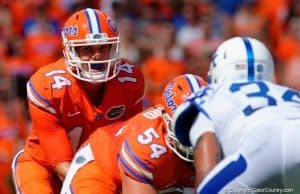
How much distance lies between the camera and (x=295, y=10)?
9.43 m

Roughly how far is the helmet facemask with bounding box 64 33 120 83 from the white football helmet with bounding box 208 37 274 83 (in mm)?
1562

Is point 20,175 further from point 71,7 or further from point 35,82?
point 71,7

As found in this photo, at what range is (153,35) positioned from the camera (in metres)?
10.3

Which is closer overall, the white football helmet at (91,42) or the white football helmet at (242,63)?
the white football helmet at (242,63)

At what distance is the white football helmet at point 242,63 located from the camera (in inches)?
144

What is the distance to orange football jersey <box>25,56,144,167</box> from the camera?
17.1 ft

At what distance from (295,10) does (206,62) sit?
48.3 inches

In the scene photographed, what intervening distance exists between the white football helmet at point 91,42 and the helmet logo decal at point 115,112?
0.19 meters

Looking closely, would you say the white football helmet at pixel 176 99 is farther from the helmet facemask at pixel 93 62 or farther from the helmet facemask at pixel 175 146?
the helmet facemask at pixel 93 62

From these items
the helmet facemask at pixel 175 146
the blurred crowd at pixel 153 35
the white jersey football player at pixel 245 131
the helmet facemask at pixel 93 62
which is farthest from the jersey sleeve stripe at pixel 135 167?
the blurred crowd at pixel 153 35

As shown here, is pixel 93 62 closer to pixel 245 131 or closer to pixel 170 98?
pixel 170 98

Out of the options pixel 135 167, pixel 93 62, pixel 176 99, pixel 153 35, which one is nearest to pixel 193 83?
pixel 176 99

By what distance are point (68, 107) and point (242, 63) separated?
1.79m

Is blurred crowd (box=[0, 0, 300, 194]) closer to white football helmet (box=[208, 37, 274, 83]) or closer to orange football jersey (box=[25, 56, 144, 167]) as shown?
orange football jersey (box=[25, 56, 144, 167])
